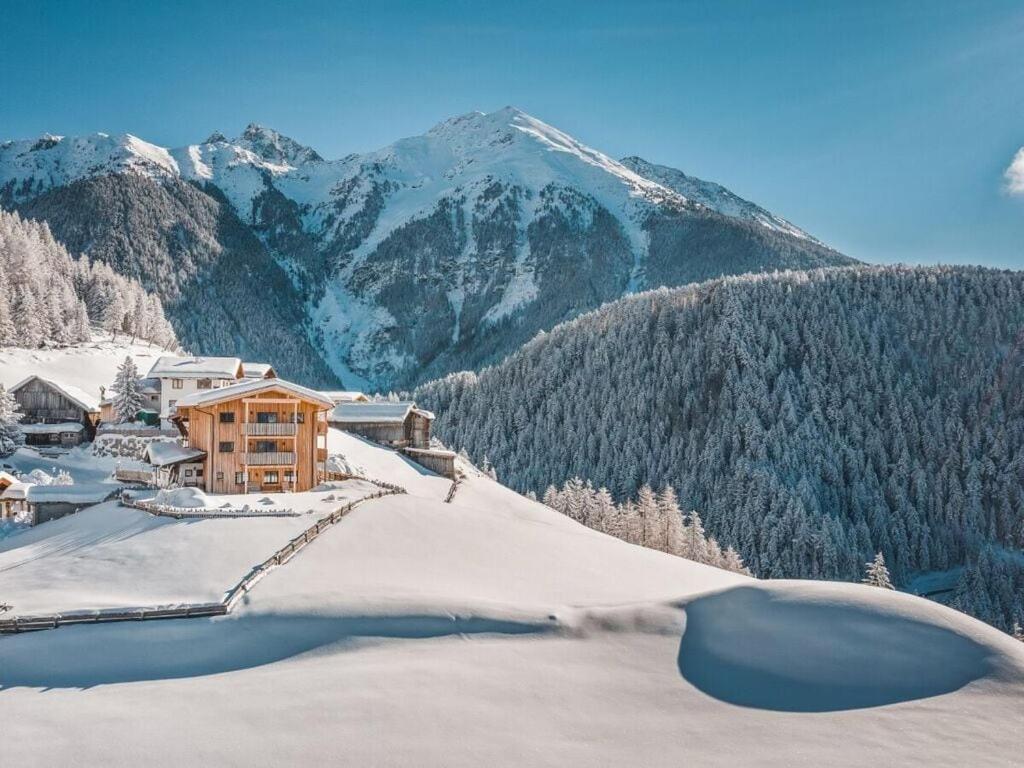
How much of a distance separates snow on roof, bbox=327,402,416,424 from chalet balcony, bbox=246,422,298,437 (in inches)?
832

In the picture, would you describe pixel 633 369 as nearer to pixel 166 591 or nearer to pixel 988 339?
pixel 988 339

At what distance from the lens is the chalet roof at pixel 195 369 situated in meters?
65.4

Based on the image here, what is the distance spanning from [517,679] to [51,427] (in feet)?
204

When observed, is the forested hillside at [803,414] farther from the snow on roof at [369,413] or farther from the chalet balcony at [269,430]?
the chalet balcony at [269,430]

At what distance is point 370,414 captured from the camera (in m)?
61.0

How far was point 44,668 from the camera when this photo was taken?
16.0m

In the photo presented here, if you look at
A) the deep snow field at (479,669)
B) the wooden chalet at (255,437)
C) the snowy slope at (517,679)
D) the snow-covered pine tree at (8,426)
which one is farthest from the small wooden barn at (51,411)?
the snowy slope at (517,679)

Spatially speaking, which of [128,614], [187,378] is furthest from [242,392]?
[187,378]

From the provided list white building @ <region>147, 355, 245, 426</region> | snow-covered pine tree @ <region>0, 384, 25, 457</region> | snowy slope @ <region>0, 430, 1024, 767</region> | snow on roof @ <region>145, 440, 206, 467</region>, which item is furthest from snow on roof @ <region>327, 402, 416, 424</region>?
snowy slope @ <region>0, 430, 1024, 767</region>

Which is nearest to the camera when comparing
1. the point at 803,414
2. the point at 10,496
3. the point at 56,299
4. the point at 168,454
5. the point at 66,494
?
the point at 66,494

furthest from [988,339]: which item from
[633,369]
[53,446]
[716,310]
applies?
[53,446]

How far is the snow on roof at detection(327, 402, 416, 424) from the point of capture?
199ft

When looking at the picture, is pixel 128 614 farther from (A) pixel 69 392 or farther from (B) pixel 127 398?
(A) pixel 69 392

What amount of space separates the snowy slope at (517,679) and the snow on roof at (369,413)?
3778cm
